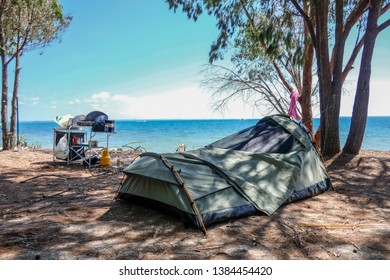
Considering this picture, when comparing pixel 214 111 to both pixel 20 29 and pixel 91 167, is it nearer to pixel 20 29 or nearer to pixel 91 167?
pixel 91 167

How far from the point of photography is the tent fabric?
3.32 m

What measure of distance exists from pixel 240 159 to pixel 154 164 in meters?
1.18

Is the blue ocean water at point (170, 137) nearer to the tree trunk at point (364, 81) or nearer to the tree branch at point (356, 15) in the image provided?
the tree trunk at point (364, 81)

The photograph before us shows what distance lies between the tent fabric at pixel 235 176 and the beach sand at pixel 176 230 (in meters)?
0.15

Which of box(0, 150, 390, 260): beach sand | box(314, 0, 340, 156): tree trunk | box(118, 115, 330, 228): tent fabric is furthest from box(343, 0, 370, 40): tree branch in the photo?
box(0, 150, 390, 260): beach sand

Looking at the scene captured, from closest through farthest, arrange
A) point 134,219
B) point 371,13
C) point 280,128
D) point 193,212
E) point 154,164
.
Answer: point 193,212 → point 134,219 → point 154,164 → point 280,128 → point 371,13

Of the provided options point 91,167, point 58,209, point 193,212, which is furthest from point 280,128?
point 91,167

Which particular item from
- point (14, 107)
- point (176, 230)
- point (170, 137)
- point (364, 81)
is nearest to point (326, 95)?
point (364, 81)

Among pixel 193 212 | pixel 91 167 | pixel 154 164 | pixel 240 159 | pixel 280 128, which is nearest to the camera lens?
pixel 193 212

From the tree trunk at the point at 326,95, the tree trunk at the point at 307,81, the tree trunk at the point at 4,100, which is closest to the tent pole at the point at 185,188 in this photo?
the tree trunk at the point at 326,95

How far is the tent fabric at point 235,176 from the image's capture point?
3.32 metres

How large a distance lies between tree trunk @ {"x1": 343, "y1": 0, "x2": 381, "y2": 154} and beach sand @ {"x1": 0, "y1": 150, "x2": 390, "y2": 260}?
200 centimetres

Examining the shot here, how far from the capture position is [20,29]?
1016 cm

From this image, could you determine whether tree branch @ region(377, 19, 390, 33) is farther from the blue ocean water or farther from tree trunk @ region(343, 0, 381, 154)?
the blue ocean water
